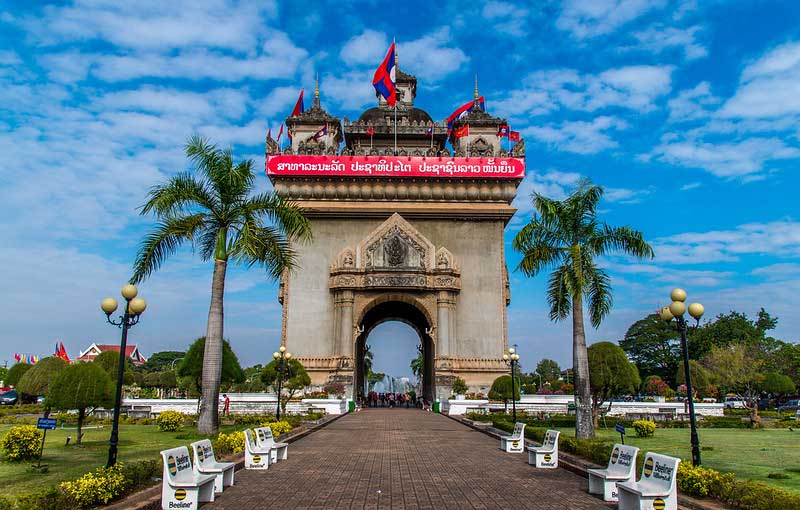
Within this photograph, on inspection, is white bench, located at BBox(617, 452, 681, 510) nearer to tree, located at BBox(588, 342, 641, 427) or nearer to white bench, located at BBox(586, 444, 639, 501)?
white bench, located at BBox(586, 444, 639, 501)

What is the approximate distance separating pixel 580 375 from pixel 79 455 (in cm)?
1361

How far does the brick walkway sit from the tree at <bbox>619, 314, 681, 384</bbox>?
64.7 meters

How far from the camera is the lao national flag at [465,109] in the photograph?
44.7m

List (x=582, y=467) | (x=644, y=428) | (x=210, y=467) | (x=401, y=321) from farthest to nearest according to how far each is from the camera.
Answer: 1. (x=401, y=321)
2. (x=644, y=428)
3. (x=582, y=467)
4. (x=210, y=467)

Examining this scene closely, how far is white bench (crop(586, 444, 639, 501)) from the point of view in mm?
9531

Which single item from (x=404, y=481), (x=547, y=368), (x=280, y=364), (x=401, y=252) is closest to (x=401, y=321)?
(x=401, y=252)

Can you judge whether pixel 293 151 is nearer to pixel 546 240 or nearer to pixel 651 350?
pixel 546 240

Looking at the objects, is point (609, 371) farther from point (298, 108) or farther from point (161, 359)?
point (161, 359)

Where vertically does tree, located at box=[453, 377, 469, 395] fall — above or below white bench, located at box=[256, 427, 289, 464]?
above

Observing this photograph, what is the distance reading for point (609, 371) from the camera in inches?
893

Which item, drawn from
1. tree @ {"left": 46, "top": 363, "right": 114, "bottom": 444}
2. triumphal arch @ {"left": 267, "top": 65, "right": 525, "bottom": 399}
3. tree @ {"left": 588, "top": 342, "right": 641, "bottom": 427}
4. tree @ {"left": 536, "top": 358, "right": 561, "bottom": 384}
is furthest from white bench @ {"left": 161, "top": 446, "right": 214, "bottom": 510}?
tree @ {"left": 536, "top": 358, "right": 561, "bottom": 384}

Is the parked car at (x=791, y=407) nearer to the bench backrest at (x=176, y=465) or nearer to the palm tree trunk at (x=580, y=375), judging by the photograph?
the palm tree trunk at (x=580, y=375)

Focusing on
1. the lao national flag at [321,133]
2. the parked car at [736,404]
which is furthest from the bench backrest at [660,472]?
the lao national flag at [321,133]

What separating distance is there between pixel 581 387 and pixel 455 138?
31946mm
